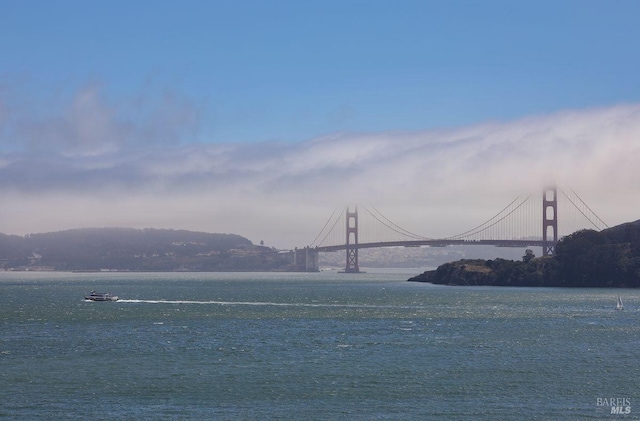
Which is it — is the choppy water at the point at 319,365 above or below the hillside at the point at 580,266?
below

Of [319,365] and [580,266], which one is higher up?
[580,266]

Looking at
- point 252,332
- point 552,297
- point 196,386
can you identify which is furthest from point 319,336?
point 552,297

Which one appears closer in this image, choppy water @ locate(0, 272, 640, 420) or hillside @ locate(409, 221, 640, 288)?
choppy water @ locate(0, 272, 640, 420)

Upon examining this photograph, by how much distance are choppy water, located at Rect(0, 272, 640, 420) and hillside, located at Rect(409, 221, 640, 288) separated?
55.0 meters

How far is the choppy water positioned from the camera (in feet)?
100

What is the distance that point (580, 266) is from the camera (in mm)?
124125

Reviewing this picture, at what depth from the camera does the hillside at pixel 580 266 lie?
121 meters

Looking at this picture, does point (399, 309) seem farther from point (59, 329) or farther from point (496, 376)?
point (496, 376)

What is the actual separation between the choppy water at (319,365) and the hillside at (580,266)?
2164 inches

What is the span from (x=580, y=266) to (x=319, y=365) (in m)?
91.0

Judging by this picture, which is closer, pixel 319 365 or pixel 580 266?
pixel 319 365

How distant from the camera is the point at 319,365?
130ft

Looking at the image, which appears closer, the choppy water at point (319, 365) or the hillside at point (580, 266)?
the choppy water at point (319, 365)

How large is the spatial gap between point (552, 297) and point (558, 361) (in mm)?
56170
